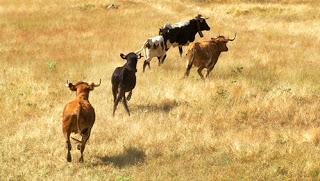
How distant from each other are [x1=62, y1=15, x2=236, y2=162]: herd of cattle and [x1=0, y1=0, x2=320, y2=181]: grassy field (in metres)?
0.56

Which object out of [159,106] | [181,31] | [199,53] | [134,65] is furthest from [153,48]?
[134,65]

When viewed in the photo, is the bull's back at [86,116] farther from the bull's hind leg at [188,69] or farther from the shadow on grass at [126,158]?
the bull's hind leg at [188,69]

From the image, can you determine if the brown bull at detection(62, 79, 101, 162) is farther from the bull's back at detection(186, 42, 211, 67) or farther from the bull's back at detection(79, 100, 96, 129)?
the bull's back at detection(186, 42, 211, 67)

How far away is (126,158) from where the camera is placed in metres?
11.1

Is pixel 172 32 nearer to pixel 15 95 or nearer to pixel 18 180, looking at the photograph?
pixel 15 95

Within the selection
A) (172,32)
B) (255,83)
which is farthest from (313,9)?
(255,83)

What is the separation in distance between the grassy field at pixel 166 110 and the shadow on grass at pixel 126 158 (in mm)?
24

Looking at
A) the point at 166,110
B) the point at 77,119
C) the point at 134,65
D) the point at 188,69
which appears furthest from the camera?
the point at 188,69

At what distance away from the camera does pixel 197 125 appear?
12.9 m

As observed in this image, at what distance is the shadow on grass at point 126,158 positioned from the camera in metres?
10.8

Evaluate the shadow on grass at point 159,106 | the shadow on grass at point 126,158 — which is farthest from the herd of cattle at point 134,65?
the shadow on grass at point 126,158

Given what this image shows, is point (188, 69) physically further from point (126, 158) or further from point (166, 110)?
point (126, 158)

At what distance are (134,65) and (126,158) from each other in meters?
3.76

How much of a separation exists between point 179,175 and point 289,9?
94.0ft
